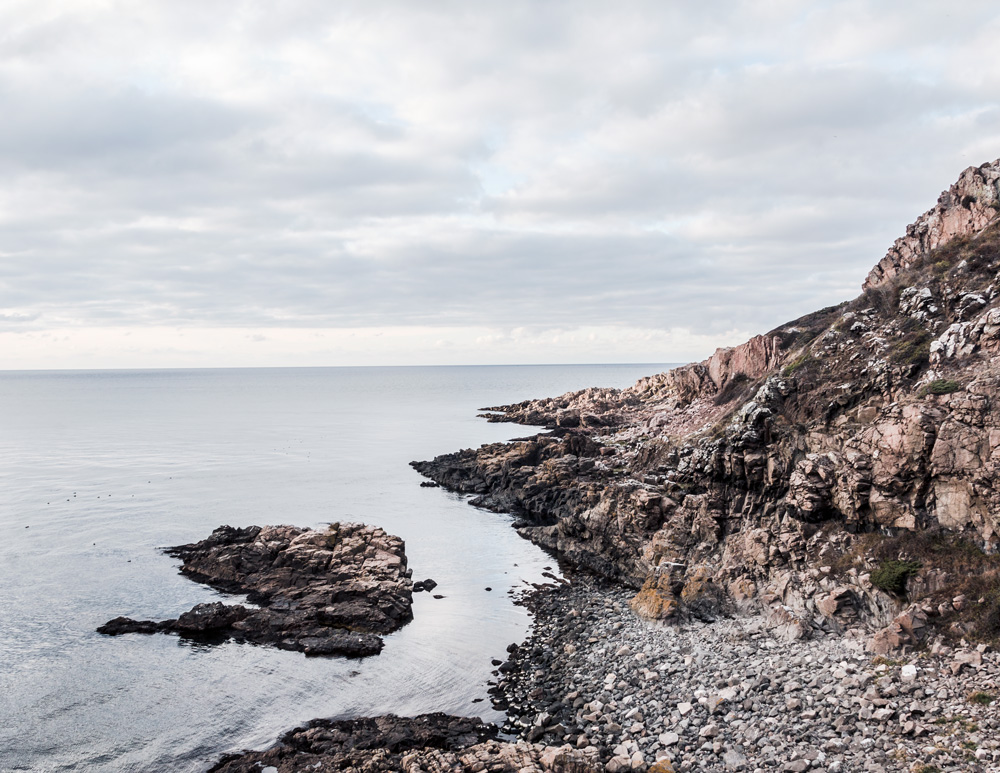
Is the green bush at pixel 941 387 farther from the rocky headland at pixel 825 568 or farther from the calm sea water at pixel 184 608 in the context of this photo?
the calm sea water at pixel 184 608

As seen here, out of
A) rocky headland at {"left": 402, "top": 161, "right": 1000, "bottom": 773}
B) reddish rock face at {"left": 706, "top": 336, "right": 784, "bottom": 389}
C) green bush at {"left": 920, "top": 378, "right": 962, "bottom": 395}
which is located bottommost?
rocky headland at {"left": 402, "top": 161, "right": 1000, "bottom": 773}

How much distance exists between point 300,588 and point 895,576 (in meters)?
32.1

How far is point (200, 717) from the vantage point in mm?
26578

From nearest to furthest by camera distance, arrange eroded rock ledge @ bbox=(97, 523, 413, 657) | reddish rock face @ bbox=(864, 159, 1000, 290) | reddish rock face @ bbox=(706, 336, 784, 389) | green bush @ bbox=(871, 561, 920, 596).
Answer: green bush @ bbox=(871, 561, 920, 596) → eroded rock ledge @ bbox=(97, 523, 413, 657) → reddish rock face @ bbox=(864, 159, 1000, 290) → reddish rock face @ bbox=(706, 336, 784, 389)

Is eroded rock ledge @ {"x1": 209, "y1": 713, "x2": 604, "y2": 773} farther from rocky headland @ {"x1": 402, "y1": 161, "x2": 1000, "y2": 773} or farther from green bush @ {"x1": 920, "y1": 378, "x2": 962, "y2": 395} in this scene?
green bush @ {"x1": 920, "y1": 378, "x2": 962, "y2": 395}

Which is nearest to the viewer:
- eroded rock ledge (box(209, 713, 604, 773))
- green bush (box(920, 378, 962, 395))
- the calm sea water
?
eroded rock ledge (box(209, 713, 604, 773))

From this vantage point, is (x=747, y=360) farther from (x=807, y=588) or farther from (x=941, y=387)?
(x=807, y=588)

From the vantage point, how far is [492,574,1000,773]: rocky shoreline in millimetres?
18562

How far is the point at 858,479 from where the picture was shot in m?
29.2

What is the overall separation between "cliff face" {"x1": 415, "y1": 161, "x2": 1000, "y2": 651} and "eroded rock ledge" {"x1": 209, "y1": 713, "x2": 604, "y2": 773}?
12.2 m

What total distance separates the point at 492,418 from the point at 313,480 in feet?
238

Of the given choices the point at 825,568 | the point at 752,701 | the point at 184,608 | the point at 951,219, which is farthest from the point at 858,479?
the point at 184,608

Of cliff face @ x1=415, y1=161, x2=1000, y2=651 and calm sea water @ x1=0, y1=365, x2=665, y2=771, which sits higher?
cliff face @ x1=415, y1=161, x2=1000, y2=651

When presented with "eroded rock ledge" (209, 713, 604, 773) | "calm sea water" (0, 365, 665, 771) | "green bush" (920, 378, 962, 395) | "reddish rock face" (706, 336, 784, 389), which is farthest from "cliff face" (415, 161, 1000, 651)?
"eroded rock ledge" (209, 713, 604, 773)
